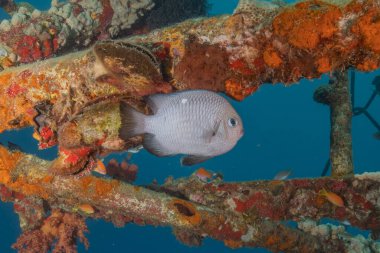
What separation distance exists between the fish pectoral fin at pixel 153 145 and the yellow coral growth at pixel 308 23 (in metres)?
1.21

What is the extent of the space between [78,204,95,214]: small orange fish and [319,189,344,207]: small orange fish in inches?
108

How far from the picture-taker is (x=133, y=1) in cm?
707

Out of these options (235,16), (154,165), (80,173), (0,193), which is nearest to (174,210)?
(80,173)

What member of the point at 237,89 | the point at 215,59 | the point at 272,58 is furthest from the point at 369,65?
the point at 215,59

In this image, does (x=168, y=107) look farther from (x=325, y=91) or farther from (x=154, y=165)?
(x=154, y=165)

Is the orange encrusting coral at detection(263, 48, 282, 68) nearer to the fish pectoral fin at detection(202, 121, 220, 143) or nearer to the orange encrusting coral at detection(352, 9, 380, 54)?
the orange encrusting coral at detection(352, 9, 380, 54)

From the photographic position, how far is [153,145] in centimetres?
226

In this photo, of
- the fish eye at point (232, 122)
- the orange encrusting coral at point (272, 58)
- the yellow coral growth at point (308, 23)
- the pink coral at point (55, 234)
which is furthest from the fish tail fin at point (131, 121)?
the pink coral at point (55, 234)

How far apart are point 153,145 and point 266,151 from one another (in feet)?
288

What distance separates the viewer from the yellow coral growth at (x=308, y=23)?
2.25 m

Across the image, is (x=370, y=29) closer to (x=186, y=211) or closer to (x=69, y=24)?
(x=186, y=211)

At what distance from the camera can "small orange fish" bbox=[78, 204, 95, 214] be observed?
160 inches

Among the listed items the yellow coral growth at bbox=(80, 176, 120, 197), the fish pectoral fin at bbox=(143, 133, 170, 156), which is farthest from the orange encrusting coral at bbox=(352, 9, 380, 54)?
the yellow coral growth at bbox=(80, 176, 120, 197)

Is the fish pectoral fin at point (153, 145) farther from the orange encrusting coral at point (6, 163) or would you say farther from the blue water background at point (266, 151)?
the blue water background at point (266, 151)
